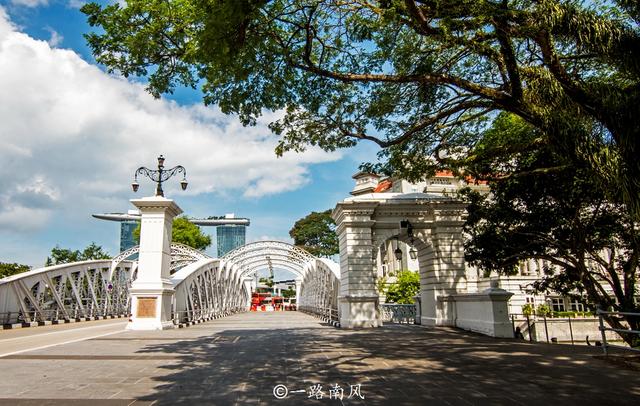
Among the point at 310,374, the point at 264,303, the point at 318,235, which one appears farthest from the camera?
the point at 318,235

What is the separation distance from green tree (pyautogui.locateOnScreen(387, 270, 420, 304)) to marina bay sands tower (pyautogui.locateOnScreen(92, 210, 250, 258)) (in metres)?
103

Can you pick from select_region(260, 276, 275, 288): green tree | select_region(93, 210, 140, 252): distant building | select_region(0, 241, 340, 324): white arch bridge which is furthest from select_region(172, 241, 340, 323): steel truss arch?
select_region(93, 210, 140, 252): distant building

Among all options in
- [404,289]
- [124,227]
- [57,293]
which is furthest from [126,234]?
[57,293]

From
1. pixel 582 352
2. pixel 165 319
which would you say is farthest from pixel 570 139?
pixel 165 319

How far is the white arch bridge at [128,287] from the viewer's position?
1708cm

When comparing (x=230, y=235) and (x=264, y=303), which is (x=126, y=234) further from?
(x=264, y=303)

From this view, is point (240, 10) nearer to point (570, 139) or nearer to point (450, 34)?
point (450, 34)

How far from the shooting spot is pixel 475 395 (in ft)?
16.0

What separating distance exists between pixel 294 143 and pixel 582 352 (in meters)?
7.92

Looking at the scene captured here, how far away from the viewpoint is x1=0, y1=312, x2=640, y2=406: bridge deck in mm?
4773

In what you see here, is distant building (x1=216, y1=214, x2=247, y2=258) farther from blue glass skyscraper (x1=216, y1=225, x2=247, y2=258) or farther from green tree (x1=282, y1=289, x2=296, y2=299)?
green tree (x1=282, y1=289, x2=296, y2=299)

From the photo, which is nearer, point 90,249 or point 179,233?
point 90,249

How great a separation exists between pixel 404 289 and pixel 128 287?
2134cm

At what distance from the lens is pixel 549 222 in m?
12.5
